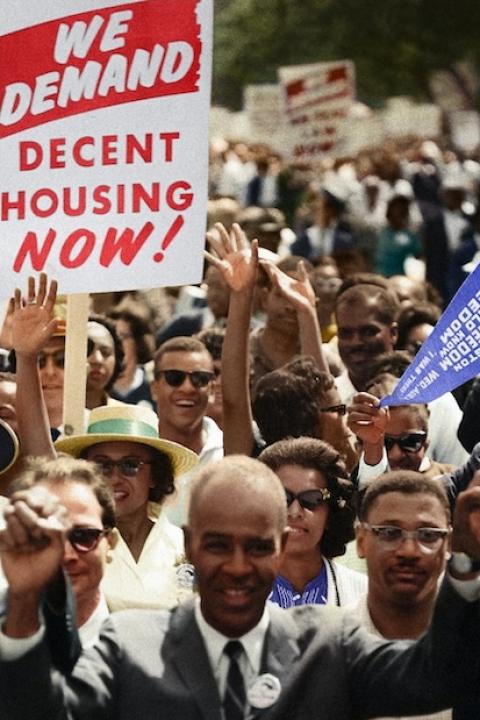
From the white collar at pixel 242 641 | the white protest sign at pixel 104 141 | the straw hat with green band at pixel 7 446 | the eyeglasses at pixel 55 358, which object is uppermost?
the white protest sign at pixel 104 141

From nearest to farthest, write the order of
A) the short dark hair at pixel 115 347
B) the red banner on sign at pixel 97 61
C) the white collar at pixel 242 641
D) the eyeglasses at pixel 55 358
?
the white collar at pixel 242 641
the red banner on sign at pixel 97 61
the eyeglasses at pixel 55 358
the short dark hair at pixel 115 347

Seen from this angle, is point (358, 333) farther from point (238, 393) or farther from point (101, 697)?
point (101, 697)

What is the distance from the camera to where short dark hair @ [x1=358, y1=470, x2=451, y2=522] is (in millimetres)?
5828

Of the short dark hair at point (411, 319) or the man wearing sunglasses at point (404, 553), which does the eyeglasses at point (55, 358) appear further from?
the man wearing sunglasses at point (404, 553)

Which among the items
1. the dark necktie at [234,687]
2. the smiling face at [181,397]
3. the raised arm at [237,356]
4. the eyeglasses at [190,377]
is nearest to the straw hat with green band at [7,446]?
the raised arm at [237,356]

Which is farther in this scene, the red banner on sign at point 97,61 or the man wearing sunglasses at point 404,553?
the red banner on sign at point 97,61

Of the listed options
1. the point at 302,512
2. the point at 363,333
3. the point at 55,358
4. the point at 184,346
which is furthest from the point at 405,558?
the point at 363,333

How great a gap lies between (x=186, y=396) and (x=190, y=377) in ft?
0.35

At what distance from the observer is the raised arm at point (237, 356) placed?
7.55m

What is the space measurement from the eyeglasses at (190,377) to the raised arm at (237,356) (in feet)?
3.12

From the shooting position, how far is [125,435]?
7.26m

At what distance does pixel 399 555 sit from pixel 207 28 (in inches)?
98.7

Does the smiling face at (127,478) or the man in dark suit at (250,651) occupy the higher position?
the smiling face at (127,478)

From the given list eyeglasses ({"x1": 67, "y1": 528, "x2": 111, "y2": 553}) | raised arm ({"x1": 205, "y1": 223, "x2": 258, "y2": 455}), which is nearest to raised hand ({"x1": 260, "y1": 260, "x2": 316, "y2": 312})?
raised arm ({"x1": 205, "y1": 223, "x2": 258, "y2": 455})
